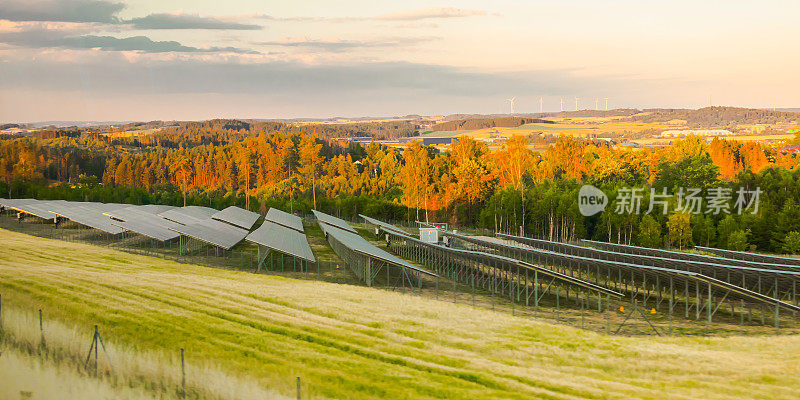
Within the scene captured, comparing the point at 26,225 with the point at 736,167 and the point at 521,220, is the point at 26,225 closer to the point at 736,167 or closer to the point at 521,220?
the point at 521,220

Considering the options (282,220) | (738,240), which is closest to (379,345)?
(282,220)

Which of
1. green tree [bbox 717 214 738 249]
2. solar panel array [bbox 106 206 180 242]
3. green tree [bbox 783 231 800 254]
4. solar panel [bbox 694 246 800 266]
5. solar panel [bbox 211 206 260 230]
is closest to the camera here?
solar panel [bbox 694 246 800 266]

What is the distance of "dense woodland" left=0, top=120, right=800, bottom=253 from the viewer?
235 feet

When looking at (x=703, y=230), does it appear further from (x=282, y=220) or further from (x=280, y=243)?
(x=280, y=243)

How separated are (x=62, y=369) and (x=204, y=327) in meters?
6.71

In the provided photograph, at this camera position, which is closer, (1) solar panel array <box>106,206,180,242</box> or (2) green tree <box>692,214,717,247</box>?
(1) solar panel array <box>106,206,180,242</box>

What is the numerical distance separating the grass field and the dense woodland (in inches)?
1898

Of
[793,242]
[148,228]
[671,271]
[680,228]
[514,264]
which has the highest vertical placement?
[671,271]

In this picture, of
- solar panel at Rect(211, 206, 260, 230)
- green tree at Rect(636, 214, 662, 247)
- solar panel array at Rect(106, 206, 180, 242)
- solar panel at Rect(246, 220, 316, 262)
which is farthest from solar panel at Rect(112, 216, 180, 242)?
green tree at Rect(636, 214, 662, 247)

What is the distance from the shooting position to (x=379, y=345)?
2403 centimetres

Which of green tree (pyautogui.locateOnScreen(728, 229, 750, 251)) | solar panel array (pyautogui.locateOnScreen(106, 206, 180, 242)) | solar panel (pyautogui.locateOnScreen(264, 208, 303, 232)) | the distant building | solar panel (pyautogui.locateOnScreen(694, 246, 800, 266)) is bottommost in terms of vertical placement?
green tree (pyautogui.locateOnScreen(728, 229, 750, 251))

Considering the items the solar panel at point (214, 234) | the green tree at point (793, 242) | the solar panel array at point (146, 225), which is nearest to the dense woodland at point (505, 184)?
the green tree at point (793, 242)

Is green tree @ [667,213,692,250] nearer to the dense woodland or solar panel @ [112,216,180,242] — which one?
the dense woodland

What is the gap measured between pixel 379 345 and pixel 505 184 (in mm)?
95737
